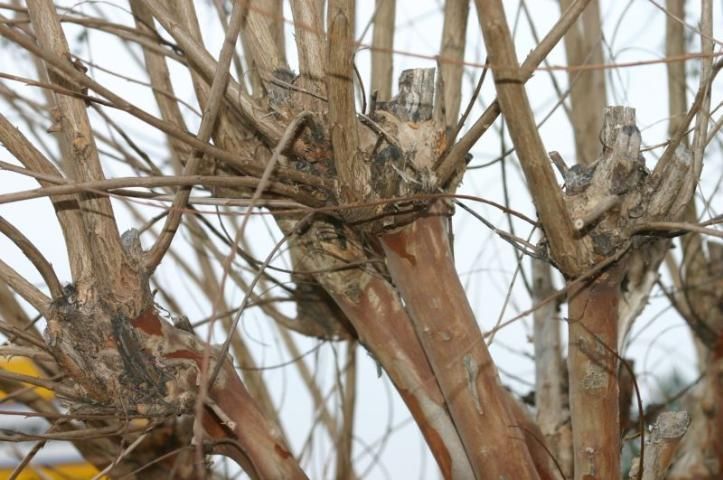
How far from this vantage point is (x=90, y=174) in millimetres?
1054

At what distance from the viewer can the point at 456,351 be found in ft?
3.73

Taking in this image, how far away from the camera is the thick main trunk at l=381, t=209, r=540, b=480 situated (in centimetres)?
113

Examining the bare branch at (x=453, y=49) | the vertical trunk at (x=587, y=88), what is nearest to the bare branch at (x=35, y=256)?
the bare branch at (x=453, y=49)

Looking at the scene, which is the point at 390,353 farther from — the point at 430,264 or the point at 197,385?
the point at 197,385

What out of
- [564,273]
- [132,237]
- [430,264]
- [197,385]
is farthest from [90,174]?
[564,273]

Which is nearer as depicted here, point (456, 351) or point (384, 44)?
point (456, 351)

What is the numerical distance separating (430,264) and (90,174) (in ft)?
1.43

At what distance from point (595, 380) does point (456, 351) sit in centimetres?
18

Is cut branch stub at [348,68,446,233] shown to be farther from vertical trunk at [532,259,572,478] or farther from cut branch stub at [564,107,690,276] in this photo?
vertical trunk at [532,259,572,478]

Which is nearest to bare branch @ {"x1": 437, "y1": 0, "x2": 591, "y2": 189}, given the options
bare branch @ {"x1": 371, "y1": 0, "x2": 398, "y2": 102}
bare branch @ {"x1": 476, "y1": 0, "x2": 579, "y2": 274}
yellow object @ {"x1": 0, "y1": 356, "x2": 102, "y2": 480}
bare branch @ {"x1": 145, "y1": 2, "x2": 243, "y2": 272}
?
bare branch @ {"x1": 476, "y1": 0, "x2": 579, "y2": 274}

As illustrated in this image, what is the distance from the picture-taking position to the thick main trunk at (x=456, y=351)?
1.13 meters

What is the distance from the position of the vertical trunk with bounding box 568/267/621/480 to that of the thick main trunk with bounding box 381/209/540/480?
0.08 meters

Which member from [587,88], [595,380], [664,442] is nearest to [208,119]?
[595,380]

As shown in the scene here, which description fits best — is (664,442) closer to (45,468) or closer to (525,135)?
(525,135)
